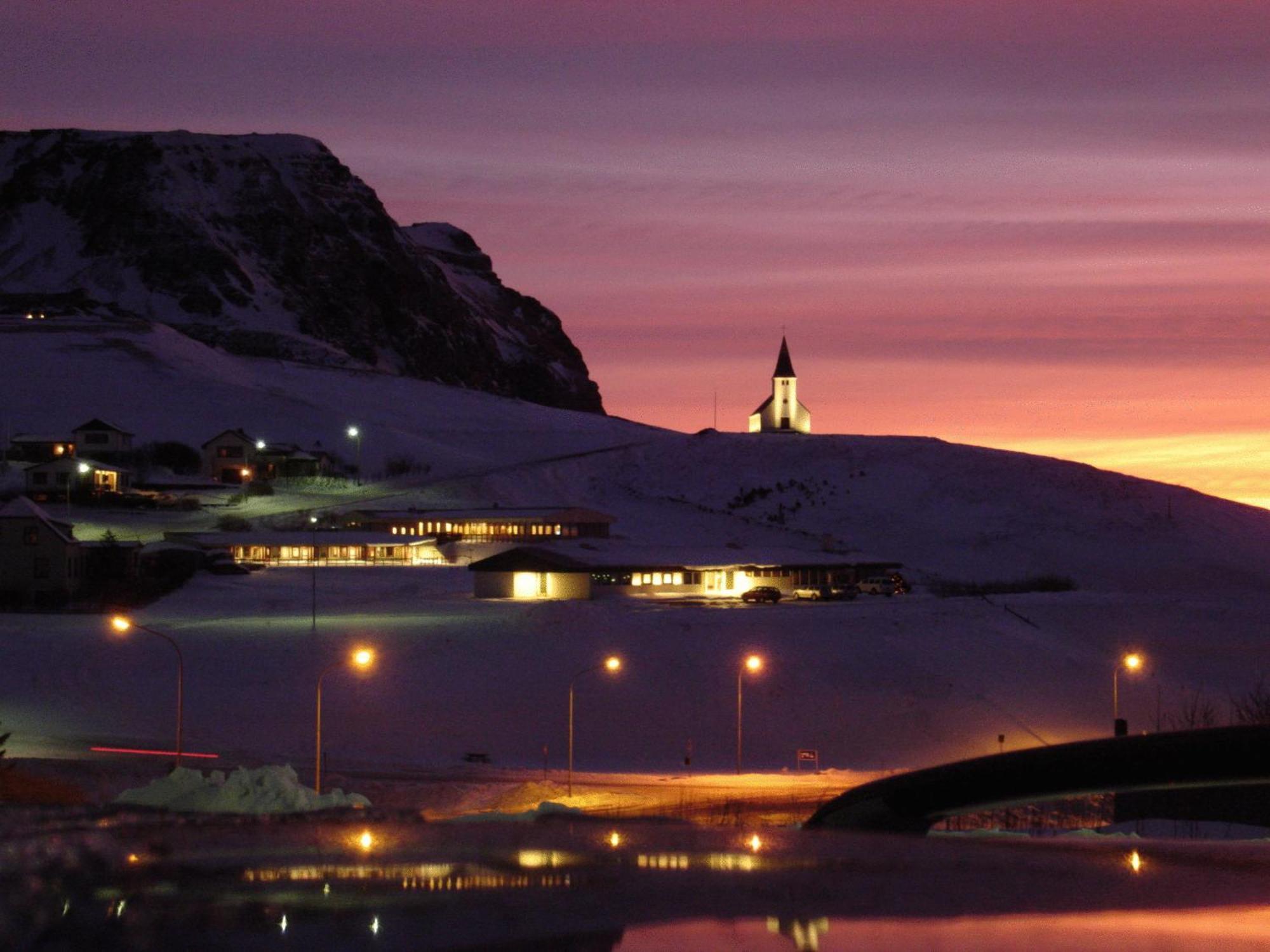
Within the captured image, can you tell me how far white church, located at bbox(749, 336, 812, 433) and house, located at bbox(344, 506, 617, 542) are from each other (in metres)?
59.4

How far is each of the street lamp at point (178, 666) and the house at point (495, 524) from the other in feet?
106

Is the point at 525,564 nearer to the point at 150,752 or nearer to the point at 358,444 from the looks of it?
the point at 150,752

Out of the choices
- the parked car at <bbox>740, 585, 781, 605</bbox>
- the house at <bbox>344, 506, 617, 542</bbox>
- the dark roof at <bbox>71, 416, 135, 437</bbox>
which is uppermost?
the dark roof at <bbox>71, 416, 135, 437</bbox>

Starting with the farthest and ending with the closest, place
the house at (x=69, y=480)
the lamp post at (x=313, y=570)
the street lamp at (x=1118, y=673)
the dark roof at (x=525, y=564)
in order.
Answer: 1. the house at (x=69, y=480)
2. the dark roof at (x=525, y=564)
3. the lamp post at (x=313, y=570)
4. the street lamp at (x=1118, y=673)

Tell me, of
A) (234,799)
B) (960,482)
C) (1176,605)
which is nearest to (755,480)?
(960,482)

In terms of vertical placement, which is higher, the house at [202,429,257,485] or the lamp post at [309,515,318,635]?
the house at [202,429,257,485]

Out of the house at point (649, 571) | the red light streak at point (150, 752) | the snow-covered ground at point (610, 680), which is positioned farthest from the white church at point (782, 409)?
the red light streak at point (150, 752)

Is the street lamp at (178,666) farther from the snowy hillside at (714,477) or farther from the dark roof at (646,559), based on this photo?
the snowy hillside at (714,477)

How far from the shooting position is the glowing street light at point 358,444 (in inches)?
4508

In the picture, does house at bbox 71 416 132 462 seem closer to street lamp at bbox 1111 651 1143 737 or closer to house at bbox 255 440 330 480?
house at bbox 255 440 330 480

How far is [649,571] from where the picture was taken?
72438 mm

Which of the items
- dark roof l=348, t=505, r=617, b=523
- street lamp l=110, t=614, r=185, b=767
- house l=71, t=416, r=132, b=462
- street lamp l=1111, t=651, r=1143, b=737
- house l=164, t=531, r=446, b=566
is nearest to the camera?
street lamp l=110, t=614, r=185, b=767

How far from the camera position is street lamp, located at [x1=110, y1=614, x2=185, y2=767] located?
1411 inches

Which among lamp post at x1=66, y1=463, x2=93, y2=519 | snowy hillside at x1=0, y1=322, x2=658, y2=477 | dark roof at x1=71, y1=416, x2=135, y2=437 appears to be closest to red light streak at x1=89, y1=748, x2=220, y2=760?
lamp post at x1=66, y1=463, x2=93, y2=519
